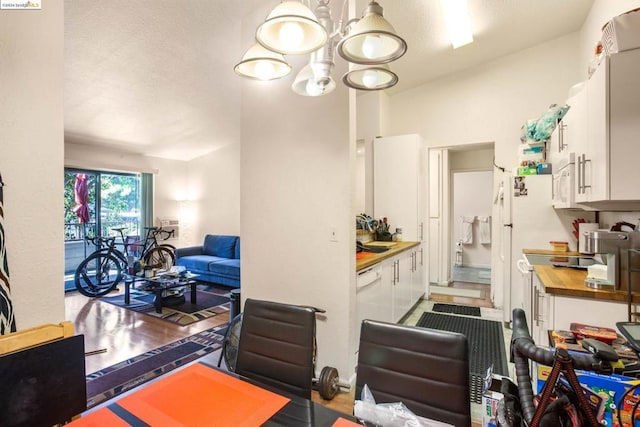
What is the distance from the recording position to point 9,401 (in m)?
1.03

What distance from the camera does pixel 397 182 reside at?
4.45 meters

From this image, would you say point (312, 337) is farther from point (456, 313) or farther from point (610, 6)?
point (610, 6)

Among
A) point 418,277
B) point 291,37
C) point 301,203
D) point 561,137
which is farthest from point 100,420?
point 418,277

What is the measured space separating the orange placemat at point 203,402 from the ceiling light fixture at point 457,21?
3396mm

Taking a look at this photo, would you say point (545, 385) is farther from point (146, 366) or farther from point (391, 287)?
point (146, 366)

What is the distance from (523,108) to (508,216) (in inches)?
59.8

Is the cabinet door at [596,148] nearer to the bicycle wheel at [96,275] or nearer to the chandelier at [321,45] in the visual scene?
the chandelier at [321,45]

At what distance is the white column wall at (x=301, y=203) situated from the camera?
7.71 feet

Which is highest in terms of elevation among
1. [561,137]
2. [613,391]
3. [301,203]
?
[561,137]

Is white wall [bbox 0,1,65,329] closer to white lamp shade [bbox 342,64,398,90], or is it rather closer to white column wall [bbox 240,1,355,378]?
white lamp shade [bbox 342,64,398,90]

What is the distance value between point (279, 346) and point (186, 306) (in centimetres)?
347

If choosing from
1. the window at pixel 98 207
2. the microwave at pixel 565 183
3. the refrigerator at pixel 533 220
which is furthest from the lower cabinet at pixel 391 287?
the window at pixel 98 207

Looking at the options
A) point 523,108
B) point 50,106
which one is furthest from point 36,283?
point 523,108

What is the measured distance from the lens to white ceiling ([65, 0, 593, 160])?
275 cm
